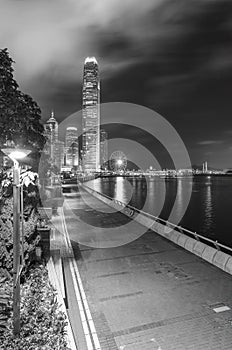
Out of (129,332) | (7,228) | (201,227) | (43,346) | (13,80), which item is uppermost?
(13,80)

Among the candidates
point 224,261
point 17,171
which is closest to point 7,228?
point 17,171

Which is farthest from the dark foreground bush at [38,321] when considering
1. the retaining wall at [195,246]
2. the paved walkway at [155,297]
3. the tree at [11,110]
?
the retaining wall at [195,246]

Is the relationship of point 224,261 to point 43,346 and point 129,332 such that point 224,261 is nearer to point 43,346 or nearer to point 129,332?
point 129,332

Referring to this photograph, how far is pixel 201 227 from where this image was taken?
44.7m

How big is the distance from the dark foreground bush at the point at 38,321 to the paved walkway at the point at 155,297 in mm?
1686

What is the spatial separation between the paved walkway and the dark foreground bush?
5.53ft

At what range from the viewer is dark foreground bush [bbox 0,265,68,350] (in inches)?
295

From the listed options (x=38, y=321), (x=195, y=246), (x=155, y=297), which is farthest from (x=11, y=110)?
(x=195, y=246)

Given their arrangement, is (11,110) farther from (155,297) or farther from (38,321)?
(155,297)

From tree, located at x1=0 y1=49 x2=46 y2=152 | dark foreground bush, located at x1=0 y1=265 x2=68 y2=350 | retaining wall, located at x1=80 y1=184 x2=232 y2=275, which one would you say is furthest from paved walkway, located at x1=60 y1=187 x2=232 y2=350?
tree, located at x1=0 y1=49 x2=46 y2=152

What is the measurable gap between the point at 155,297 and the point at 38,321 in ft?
17.1

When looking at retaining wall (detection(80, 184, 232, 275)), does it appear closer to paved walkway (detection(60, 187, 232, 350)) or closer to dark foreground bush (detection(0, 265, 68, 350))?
paved walkway (detection(60, 187, 232, 350))

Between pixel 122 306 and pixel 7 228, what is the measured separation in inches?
218

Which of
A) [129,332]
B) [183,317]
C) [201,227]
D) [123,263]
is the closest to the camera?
[129,332]
